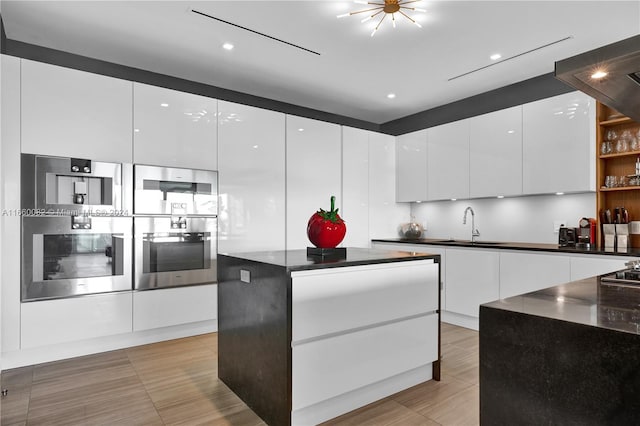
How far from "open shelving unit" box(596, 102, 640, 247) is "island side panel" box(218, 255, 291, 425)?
10.4 ft

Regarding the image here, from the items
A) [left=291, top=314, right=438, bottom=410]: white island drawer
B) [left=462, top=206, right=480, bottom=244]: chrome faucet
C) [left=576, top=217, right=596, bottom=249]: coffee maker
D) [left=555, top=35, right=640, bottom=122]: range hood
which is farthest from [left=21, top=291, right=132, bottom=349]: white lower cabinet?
[left=576, top=217, right=596, bottom=249]: coffee maker

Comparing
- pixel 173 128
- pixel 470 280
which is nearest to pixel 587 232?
pixel 470 280

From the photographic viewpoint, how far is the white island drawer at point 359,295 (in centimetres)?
197

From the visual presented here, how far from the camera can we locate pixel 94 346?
10.4 ft

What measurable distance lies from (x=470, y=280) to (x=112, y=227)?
343 centimetres

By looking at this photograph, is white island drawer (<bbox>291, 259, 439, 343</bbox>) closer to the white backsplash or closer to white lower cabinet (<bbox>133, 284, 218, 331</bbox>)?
white lower cabinet (<bbox>133, 284, 218, 331</bbox>)

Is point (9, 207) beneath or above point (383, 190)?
beneath

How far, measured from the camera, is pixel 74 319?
2.99 meters

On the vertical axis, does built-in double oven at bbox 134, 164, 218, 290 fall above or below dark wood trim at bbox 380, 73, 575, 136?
below

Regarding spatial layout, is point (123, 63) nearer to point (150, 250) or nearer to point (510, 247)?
point (150, 250)

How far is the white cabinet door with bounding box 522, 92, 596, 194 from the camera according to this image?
11.2 feet

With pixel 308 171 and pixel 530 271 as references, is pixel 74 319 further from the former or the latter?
pixel 530 271

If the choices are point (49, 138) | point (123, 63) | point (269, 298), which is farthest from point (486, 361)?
point (123, 63)

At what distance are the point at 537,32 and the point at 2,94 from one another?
418cm
